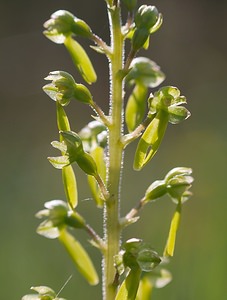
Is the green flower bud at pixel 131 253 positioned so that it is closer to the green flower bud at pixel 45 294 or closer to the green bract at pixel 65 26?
the green flower bud at pixel 45 294

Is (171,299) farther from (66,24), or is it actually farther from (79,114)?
(79,114)

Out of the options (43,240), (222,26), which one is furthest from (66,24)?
(222,26)

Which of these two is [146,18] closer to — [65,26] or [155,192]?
[65,26]

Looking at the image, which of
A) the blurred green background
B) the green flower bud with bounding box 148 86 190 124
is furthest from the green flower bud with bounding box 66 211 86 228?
the blurred green background

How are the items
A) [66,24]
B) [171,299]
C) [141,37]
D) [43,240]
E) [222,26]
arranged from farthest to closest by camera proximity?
1. [222,26]
2. [43,240]
3. [171,299]
4. [66,24]
5. [141,37]

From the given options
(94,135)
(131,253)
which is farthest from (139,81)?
(131,253)

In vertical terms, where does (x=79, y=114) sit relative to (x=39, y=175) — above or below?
above

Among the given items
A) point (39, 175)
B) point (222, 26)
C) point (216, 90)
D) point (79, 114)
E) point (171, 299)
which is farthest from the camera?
point (222, 26)
